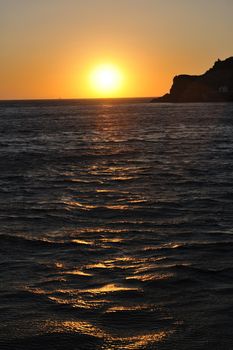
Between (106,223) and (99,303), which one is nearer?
(99,303)

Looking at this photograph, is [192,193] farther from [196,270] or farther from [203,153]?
[203,153]

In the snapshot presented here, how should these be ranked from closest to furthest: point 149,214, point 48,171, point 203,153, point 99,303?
1. point 99,303
2. point 149,214
3. point 48,171
4. point 203,153

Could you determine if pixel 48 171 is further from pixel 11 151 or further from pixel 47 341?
pixel 47 341

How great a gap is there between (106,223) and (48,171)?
13726mm

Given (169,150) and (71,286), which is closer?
(71,286)

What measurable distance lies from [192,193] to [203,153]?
57.0ft

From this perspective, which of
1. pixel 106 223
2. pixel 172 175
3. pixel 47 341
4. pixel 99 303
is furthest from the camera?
pixel 172 175

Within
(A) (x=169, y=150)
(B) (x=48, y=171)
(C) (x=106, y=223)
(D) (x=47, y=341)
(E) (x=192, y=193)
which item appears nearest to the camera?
(D) (x=47, y=341)

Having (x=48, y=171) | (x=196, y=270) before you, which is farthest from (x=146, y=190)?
(x=196, y=270)

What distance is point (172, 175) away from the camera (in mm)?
26625

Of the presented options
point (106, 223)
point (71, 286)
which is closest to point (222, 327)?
point (71, 286)

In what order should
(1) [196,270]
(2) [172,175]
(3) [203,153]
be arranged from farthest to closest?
(3) [203,153], (2) [172,175], (1) [196,270]

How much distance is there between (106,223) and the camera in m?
16.2

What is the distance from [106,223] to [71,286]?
18.7ft
